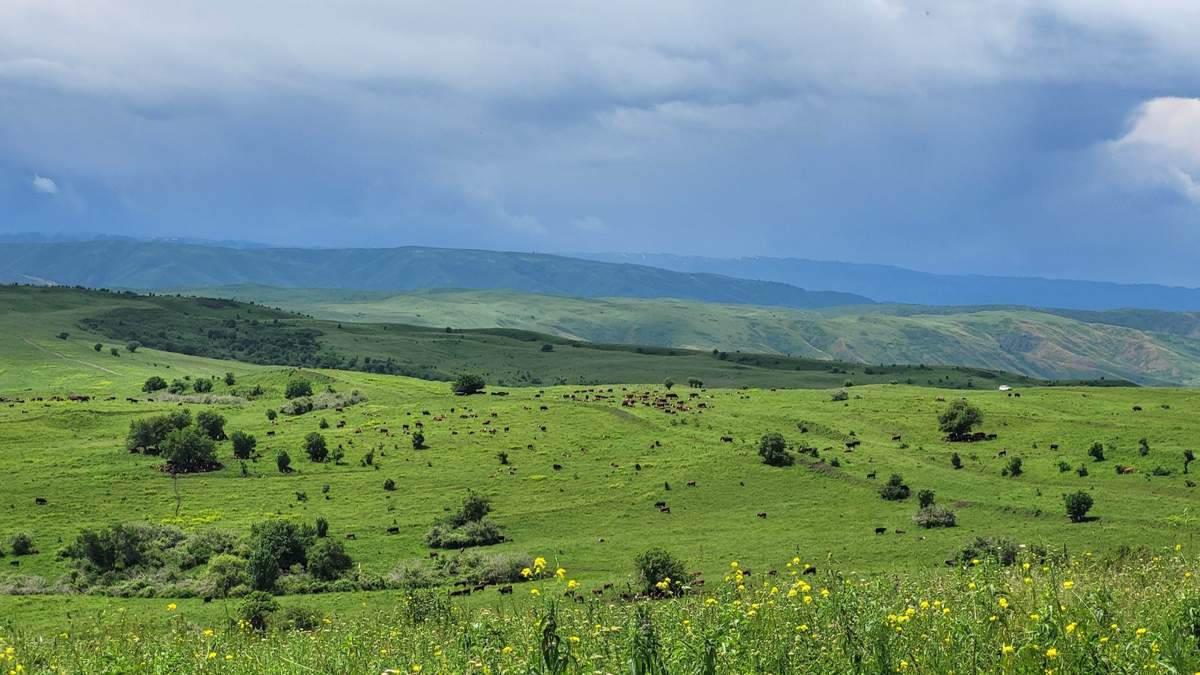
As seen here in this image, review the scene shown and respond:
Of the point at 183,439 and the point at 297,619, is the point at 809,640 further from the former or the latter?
the point at 183,439

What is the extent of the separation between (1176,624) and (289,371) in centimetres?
16785

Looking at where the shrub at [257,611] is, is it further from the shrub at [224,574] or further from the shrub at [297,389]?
the shrub at [297,389]

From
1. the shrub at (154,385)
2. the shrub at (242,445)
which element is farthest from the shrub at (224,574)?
the shrub at (154,385)

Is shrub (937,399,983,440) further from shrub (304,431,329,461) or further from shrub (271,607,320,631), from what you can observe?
shrub (271,607,320,631)

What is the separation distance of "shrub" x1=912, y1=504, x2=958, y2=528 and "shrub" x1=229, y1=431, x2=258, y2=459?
242ft

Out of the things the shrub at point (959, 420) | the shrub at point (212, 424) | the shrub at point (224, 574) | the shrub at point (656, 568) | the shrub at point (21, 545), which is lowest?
the shrub at point (21, 545)

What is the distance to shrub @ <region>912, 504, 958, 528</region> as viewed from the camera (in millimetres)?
73562

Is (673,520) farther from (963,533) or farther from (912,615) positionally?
(912,615)

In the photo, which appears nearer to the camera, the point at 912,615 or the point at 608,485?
the point at 912,615

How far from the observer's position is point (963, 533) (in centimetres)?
6975

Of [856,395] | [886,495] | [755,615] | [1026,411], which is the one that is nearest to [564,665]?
[755,615]

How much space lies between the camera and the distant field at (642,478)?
229ft

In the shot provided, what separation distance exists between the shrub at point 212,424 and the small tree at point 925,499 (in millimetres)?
82700

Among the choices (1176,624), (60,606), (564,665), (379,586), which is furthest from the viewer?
(379,586)
